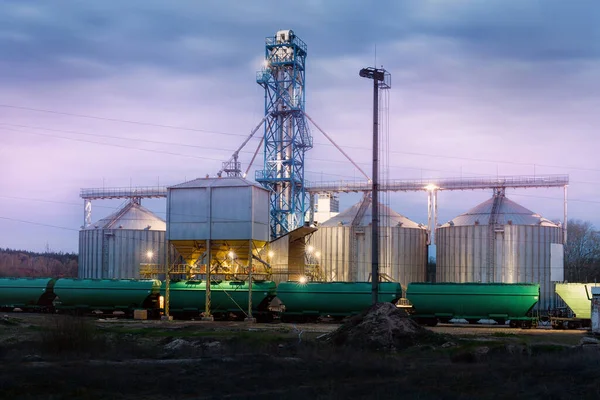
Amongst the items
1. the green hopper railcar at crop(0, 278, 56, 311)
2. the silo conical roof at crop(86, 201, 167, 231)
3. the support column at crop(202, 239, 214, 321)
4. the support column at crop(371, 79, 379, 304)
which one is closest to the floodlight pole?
the support column at crop(371, 79, 379, 304)

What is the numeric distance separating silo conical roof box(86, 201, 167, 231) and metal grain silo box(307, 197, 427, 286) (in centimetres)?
1840

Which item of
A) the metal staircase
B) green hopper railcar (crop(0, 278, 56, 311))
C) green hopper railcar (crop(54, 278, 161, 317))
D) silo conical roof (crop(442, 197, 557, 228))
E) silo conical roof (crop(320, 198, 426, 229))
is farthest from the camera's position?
silo conical roof (crop(320, 198, 426, 229))

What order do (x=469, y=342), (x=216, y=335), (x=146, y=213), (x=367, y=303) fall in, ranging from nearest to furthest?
(x=469, y=342) < (x=216, y=335) < (x=367, y=303) < (x=146, y=213)

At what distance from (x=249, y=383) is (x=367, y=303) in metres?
26.2

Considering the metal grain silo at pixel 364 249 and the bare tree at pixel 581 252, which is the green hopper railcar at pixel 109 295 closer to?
the metal grain silo at pixel 364 249

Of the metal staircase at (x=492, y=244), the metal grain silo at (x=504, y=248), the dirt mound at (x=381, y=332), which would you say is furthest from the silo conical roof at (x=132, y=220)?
the dirt mound at (x=381, y=332)

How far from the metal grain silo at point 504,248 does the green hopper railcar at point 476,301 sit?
36.9 feet

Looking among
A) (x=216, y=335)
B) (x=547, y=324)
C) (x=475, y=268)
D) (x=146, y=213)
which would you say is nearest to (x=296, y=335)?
(x=216, y=335)

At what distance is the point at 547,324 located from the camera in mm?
51188

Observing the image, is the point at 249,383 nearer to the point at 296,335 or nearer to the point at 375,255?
the point at 296,335

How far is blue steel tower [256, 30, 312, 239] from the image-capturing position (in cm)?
7150

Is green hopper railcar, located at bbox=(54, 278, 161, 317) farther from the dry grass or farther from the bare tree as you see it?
the bare tree

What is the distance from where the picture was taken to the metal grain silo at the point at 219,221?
52.1 meters

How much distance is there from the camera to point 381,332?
1353 inches
